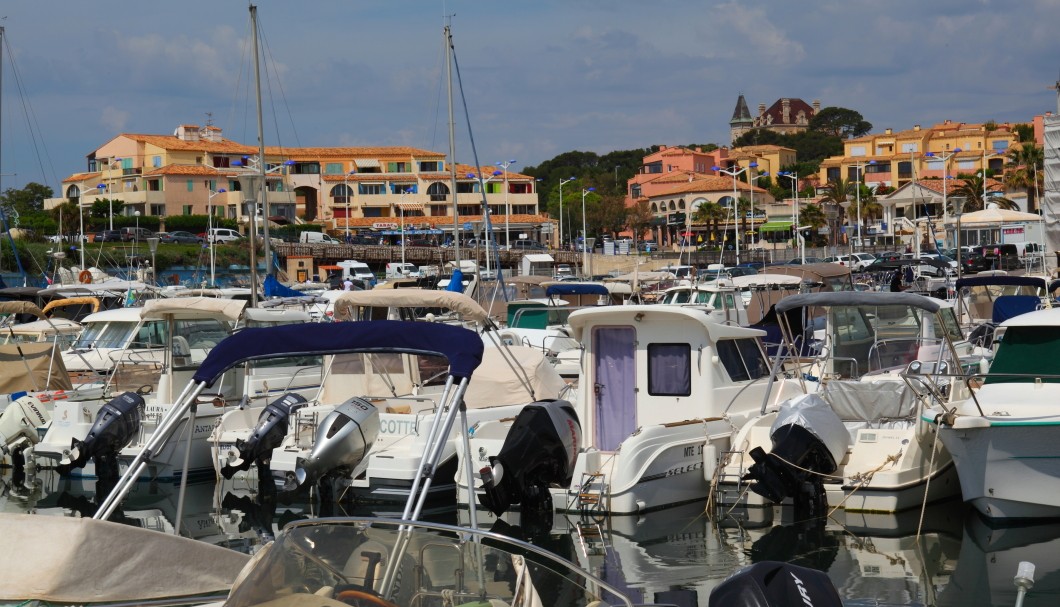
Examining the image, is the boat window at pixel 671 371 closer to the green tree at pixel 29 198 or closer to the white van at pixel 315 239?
the white van at pixel 315 239

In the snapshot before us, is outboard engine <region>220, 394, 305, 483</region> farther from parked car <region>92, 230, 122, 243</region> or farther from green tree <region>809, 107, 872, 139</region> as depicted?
green tree <region>809, 107, 872, 139</region>

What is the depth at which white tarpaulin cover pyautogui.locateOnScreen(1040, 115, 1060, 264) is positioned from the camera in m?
39.2

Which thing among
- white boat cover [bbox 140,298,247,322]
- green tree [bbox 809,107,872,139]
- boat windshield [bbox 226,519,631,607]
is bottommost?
boat windshield [bbox 226,519,631,607]

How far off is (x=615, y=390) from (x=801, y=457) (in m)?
2.73

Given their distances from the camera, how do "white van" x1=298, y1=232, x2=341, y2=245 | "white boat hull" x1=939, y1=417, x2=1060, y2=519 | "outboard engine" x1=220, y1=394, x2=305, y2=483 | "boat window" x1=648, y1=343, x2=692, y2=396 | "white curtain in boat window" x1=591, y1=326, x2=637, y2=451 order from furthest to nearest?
"white van" x1=298, y1=232, x2=341, y2=245
"outboard engine" x1=220, y1=394, x2=305, y2=483
"white curtain in boat window" x1=591, y1=326, x2=637, y2=451
"boat window" x1=648, y1=343, x2=692, y2=396
"white boat hull" x1=939, y1=417, x2=1060, y2=519

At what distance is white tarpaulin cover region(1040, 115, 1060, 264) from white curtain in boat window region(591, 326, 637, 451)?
29.2 meters

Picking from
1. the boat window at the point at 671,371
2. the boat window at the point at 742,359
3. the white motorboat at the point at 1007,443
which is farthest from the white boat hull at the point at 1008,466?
the boat window at the point at 671,371

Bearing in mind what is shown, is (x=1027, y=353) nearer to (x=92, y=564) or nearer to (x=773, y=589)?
(x=773, y=589)

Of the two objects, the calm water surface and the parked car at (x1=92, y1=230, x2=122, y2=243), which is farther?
the parked car at (x1=92, y1=230, x2=122, y2=243)

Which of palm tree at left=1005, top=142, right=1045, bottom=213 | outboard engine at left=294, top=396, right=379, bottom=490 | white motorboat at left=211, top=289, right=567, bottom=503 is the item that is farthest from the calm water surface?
palm tree at left=1005, top=142, right=1045, bottom=213

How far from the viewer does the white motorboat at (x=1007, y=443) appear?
12484 mm

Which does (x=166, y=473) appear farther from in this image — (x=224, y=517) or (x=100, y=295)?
(x=100, y=295)

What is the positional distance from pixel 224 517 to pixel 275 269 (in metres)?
44.3

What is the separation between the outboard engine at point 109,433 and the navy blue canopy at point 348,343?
7498 millimetres
